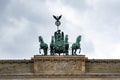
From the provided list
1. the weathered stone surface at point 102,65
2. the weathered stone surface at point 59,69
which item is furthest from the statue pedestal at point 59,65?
the weathered stone surface at point 102,65

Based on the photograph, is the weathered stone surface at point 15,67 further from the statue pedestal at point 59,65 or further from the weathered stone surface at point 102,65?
the weathered stone surface at point 102,65

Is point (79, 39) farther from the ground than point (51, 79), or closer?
farther from the ground

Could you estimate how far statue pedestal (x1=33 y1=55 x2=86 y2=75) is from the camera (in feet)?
169

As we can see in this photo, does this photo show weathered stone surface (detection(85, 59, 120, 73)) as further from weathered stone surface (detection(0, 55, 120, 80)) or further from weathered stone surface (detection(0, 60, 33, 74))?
weathered stone surface (detection(0, 60, 33, 74))

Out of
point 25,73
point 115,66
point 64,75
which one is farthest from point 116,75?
point 25,73

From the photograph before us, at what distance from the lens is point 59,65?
51469mm

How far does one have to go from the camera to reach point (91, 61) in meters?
52.0

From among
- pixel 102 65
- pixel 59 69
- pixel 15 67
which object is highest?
pixel 102 65

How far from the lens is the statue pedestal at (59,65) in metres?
51.4

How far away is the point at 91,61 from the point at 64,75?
258cm

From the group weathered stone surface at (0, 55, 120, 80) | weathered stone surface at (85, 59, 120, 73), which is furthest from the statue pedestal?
weathered stone surface at (85, 59, 120, 73)

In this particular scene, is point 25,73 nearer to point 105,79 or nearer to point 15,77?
point 15,77

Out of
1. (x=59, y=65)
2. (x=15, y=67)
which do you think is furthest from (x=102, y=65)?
(x=15, y=67)

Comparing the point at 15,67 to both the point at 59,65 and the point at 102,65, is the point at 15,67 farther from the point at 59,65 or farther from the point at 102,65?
the point at 102,65
